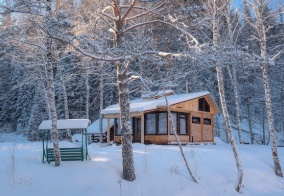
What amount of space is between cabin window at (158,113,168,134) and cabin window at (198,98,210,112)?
13.2 feet

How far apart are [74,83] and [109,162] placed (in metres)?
23.9

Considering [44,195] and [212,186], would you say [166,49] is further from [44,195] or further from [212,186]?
[44,195]

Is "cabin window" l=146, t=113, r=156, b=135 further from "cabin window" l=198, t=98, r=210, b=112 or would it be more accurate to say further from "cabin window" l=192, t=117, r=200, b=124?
"cabin window" l=198, t=98, r=210, b=112

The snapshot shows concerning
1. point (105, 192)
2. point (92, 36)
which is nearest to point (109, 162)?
point (105, 192)

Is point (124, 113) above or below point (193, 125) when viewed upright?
above

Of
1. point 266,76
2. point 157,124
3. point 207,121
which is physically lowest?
point 157,124

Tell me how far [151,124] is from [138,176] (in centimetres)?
1275

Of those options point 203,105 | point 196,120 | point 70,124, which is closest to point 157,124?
point 196,120

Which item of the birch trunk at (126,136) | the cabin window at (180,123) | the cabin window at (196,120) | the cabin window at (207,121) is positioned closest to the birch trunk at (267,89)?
the birch trunk at (126,136)

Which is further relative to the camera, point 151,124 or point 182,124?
point 182,124

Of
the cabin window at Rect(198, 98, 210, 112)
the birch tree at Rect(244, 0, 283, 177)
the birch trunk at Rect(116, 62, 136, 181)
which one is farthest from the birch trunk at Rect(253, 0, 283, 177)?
the cabin window at Rect(198, 98, 210, 112)

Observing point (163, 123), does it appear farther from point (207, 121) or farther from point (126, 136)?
point (126, 136)

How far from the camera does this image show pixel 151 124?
81.2 feet

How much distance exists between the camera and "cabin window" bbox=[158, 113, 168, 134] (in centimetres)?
2402
